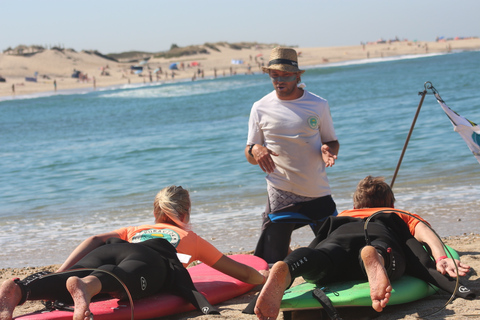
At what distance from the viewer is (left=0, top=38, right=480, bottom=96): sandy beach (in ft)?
213

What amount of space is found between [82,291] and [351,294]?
1459mm

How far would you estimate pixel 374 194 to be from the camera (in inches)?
152

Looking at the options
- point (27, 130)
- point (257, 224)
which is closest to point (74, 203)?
point (257, 224)

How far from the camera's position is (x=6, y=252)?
6.50 metres

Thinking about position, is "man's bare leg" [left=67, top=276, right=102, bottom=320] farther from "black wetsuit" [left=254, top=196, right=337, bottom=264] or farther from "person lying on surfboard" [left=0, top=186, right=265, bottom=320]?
"black wetsuit" [left=254, top=196, right=337, bottom=264]

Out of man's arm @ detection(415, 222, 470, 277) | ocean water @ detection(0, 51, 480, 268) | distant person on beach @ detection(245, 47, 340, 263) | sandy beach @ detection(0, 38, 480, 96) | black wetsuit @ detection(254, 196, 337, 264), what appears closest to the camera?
man's arm @ detection(415, 222, 470, 277)

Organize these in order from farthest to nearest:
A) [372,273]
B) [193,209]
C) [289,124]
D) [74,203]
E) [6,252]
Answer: [74,203]
[193,209]
[6,252]
[289,124]
[372,273]

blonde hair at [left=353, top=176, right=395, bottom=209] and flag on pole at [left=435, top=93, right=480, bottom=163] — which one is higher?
flag on pole at [left=435, top=93, right=480, bottom=163]

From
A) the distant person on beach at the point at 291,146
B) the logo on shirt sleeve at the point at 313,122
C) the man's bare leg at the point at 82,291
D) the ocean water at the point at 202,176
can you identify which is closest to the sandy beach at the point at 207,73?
the distant person on beach at the point at 291,146

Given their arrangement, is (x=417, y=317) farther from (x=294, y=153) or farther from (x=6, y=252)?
(x=6, y=252)

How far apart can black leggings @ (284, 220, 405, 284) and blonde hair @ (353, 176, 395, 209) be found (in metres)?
0.30

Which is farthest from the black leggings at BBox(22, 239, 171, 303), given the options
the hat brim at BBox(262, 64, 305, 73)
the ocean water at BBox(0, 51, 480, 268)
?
the ocean water at BBox(0, 51, 480, 268)

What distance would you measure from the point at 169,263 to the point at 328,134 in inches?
59.3

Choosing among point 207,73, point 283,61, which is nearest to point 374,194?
point 283,61
